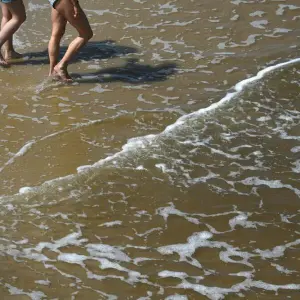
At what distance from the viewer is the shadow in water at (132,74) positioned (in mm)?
9469

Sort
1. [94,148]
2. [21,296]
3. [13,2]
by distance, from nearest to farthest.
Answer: [21,296], [94,148], [13,2]

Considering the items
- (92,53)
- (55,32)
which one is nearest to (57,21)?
(55,32)

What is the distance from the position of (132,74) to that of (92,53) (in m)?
1.14

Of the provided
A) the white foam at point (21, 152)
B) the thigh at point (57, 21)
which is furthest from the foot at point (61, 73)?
the white foam at point (21, 152)

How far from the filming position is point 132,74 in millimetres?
9688

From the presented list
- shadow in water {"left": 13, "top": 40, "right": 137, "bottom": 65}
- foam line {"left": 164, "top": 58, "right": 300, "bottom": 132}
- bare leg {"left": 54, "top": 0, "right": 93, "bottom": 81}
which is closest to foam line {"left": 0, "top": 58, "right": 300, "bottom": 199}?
→ foam line {"left": 164, "top": 58, "right": 300, "bottom": 132}

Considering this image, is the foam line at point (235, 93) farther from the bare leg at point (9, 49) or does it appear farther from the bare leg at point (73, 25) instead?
the bare leg at point (9, 49)

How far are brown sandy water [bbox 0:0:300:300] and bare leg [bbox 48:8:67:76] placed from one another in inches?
12.6

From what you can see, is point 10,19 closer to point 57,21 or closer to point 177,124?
point 57,21

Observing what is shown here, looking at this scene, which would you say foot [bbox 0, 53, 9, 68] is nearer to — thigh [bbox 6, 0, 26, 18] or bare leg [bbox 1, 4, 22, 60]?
bare leg [bbox 1, 4, 22, 60]

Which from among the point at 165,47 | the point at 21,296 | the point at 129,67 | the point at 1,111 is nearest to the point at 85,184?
the point at 21,296

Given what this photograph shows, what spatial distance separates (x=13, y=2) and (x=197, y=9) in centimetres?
402

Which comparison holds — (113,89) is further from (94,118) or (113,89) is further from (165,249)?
(165,249)

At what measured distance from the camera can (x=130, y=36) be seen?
11367 mm
